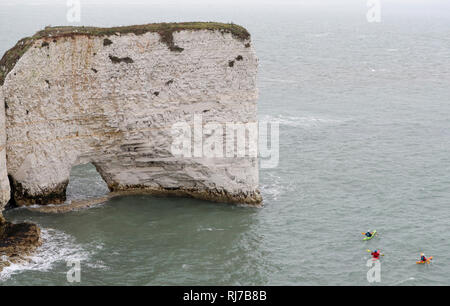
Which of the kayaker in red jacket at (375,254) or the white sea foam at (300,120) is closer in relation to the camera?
the kayaker in red jacket at (375,254)

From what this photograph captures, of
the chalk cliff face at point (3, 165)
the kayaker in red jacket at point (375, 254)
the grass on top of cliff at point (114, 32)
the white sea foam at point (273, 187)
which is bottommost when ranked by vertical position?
the kayaker in red jacket at point (375, 254)

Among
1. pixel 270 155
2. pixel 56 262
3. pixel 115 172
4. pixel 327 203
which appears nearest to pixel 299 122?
pixel 270 155

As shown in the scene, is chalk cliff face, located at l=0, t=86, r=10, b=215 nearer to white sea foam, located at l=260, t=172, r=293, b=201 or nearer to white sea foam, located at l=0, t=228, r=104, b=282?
white sea foam, located at l=0, t=228, r=104, b=282

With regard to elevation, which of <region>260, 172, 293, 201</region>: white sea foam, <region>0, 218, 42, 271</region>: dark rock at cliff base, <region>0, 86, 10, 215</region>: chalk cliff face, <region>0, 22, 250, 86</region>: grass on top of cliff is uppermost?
<region>0, 22, 250, 86</region>: grass on top of cliff

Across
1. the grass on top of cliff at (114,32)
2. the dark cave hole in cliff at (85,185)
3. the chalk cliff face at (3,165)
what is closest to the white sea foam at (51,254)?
the chalk cliff face at (3,165)

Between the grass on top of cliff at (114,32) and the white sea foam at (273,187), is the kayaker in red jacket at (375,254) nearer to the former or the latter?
the white sea foam at (273,187)

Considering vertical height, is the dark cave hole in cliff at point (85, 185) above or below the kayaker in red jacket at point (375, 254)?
above

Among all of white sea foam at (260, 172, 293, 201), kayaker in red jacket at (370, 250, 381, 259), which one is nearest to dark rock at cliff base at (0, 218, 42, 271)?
white sea foam at (260, 172, 293, 201)
